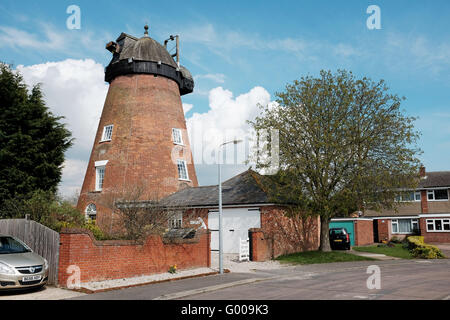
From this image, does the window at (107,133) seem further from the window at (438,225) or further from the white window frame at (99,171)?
the window at (438,225)

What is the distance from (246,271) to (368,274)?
5.28 metres

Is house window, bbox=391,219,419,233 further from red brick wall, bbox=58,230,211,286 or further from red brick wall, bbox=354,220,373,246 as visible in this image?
red brick wall, bbox=58,230,211,286

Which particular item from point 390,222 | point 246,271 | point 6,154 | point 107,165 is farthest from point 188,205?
point 390,222

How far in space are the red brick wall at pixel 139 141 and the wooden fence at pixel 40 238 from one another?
12.6 m

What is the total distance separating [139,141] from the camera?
29047 millimetres

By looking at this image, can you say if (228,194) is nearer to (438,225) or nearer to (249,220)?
(249,220)

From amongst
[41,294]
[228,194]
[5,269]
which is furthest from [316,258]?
[5,269]

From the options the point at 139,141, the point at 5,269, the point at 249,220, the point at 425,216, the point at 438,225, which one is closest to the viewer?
the point at 5,269

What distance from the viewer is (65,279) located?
1255 centimetres

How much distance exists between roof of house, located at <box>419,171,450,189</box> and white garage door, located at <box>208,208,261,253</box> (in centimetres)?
2468

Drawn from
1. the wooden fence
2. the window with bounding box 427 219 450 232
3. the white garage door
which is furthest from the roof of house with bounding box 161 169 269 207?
the window with bounding box 427 219 450 232

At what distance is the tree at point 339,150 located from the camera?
74.6ft

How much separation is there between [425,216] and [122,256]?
3456 centimetres

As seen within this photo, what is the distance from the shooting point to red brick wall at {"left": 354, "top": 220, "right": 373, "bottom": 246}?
35781 mm
